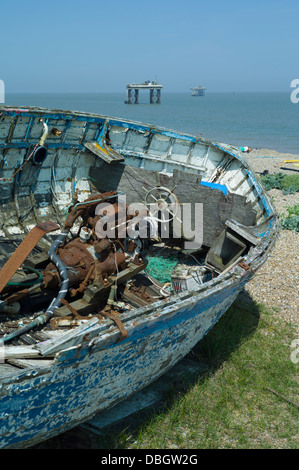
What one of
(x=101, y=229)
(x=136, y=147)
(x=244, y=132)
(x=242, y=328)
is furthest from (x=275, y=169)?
(x=244, y=132)

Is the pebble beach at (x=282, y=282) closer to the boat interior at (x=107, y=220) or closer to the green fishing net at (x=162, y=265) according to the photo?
the boat interior at (x=107, y=220)

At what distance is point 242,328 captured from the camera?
6668 mm

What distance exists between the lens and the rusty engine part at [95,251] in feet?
16.8

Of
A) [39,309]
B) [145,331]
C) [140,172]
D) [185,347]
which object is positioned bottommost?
[185,347]

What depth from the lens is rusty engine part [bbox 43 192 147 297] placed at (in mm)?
5109

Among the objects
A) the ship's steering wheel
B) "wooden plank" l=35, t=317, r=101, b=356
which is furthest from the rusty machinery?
"wooden plank" l=35, t=317, r=101, b=356

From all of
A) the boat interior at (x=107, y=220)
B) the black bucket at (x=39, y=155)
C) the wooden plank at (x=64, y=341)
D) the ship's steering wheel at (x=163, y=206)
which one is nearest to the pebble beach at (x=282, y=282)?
the boat interior at (x=107, y=220)

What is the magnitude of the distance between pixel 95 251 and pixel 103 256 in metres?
0.14

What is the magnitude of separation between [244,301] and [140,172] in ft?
Answer: 11.0

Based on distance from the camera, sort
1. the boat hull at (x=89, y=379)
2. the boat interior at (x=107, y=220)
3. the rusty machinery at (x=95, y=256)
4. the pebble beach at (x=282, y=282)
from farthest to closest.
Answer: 1. the pebble beach at (x=282, y=282)
2. the rusty machinery at (x=95, y=256)
3. the boat interior at (x=107, y=220)
4. the boat hull at (x=89, y=379)

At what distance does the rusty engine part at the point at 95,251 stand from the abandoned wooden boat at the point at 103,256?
0.02 m

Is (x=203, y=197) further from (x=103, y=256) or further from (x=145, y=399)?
(x=145, y=399)

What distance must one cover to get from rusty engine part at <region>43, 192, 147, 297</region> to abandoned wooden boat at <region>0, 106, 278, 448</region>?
0.02m
